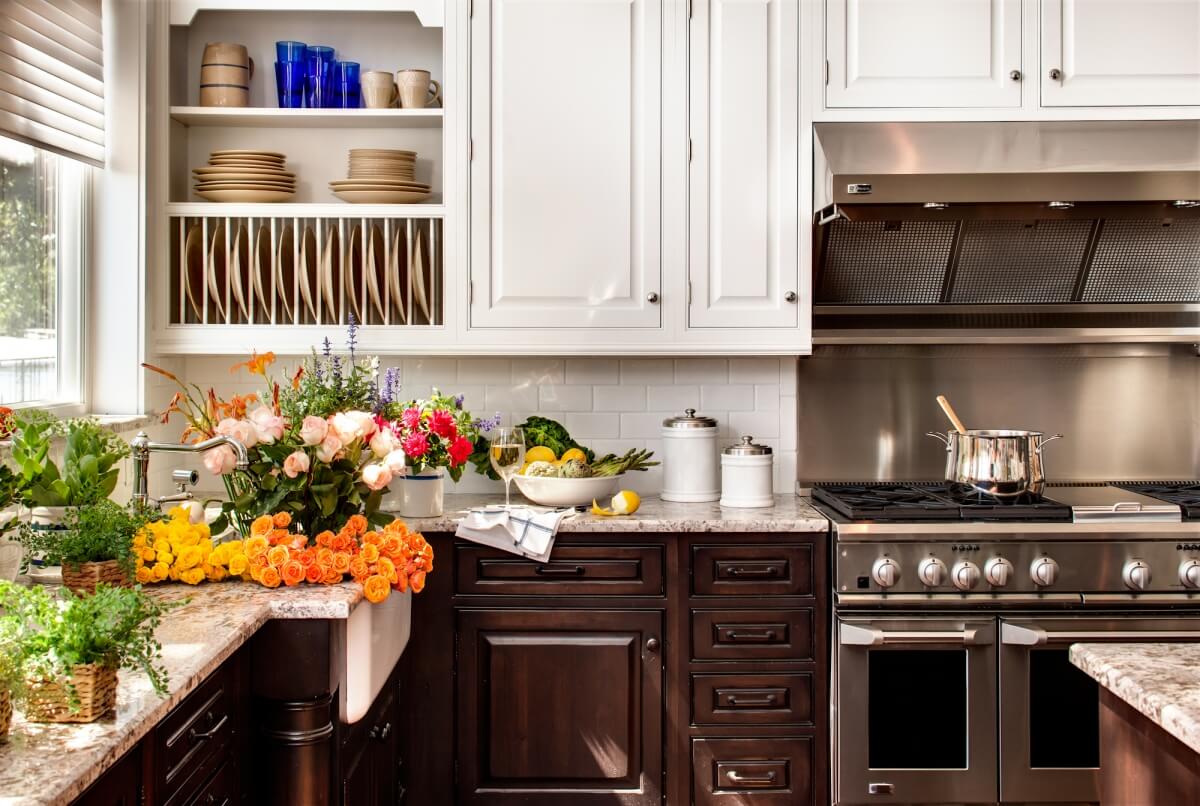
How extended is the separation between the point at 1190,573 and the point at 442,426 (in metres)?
1.97

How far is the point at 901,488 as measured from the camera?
3330 millimetres

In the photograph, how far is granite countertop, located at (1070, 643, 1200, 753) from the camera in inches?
51.0

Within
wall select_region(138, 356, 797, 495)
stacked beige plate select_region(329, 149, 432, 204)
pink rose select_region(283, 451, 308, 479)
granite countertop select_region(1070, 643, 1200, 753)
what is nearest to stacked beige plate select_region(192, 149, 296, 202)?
stacked beige plate select_region(329, 149, 432, 204)

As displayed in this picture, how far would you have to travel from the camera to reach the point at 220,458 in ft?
7.16

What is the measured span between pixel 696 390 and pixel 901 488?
71cm

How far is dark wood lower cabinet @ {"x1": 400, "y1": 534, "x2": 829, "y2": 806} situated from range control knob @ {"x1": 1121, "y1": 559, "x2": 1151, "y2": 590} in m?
0.78

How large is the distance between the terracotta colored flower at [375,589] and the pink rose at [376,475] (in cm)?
21

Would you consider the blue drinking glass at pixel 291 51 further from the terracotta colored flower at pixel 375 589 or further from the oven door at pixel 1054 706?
the oven door at pixel 1054 706

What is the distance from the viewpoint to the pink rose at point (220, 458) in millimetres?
2170

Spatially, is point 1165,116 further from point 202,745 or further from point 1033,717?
point 202,745

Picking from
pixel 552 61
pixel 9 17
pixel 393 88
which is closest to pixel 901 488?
pixel 552 61

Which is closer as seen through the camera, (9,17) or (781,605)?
(9,17)

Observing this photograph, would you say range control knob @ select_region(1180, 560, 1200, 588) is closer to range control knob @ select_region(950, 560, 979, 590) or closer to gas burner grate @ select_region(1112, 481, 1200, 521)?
gas burner grate @ select_region(1112, 481, 1200, 521)

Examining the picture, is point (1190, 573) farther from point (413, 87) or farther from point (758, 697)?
point (413, 87)
